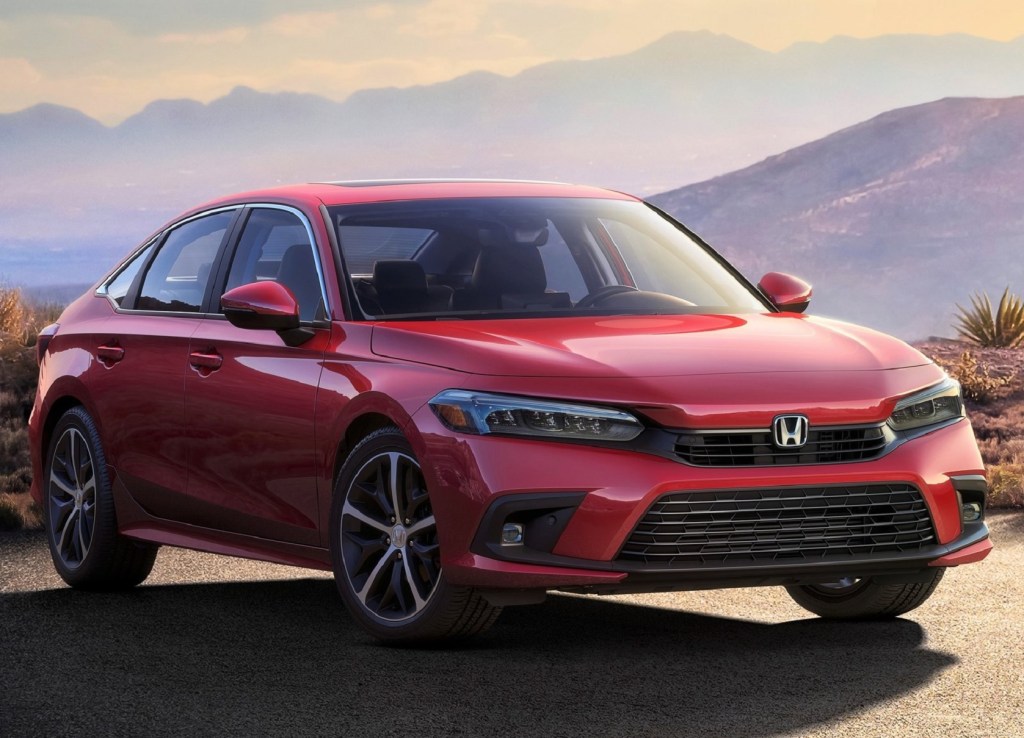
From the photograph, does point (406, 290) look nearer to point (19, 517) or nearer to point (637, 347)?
point (637, 347)

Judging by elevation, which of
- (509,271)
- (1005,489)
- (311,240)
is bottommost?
(1005,489)

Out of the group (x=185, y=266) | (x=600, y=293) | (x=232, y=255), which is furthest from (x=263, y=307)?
(x=185, y=266)

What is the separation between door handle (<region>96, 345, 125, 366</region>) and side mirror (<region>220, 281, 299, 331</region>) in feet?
5.29

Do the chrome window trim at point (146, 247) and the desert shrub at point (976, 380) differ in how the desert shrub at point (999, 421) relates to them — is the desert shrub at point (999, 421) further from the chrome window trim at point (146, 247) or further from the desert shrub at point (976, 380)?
the chrome window trim at point (146, 247)

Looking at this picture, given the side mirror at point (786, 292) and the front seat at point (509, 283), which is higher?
the front seat at point (509, 283)

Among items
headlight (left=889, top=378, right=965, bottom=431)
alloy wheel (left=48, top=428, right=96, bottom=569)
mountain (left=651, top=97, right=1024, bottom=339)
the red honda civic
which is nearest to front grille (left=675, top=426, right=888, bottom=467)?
the red honda civic

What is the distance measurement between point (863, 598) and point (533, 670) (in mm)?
1661

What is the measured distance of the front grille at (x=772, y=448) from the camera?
5988 millimetres

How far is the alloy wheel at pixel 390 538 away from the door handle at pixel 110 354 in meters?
2.26

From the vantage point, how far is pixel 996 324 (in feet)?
68.2

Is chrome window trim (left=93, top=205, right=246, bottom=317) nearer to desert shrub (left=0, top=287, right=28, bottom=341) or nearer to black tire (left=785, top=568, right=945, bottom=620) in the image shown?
black tire (left=785, top=568, right=945, bottom=620)

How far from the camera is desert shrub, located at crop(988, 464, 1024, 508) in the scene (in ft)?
39.8

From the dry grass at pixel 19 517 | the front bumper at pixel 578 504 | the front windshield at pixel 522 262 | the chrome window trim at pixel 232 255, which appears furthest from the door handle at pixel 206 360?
the dry grass at pixel 19 517

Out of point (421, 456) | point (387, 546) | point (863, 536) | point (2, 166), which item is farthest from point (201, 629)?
point (2, 166)
